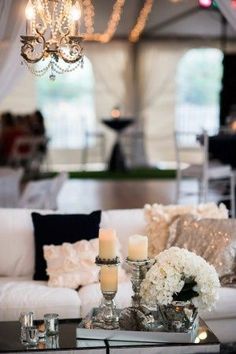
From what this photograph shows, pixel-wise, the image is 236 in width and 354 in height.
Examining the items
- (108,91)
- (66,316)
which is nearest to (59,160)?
(108,91)

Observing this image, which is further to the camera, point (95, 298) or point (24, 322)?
point (95, 298)

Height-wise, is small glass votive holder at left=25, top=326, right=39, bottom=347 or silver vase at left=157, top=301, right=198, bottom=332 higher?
silver vase at left=157, top=301, right=198, bottom=332

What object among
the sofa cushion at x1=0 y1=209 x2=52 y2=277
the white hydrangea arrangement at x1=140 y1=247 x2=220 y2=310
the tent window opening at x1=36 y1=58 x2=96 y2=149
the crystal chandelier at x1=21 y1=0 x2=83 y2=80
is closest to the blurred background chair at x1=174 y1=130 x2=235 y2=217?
the sofa cushion at x1=0 y1=209 x2=52 y2=277

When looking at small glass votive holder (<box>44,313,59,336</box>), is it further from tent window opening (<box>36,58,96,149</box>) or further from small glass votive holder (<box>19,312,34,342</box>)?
tent window opening (<box>36,58,96,149</box>)

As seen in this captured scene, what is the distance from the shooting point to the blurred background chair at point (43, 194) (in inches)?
268

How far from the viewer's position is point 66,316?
4.16 metres

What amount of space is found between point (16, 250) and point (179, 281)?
1.56 m

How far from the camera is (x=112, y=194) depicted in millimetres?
A: 10156

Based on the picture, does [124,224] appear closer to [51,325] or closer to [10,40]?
[51,325]

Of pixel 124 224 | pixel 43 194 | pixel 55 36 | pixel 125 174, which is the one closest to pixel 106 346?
pixel 124 224

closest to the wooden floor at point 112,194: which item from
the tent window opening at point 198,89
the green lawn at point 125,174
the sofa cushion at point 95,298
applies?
the green lawn at point 125,174

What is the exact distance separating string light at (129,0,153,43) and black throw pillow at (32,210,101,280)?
677 cm

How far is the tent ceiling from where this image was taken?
10971 millimetres

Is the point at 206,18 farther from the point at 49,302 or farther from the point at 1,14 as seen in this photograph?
the point at 49,302
